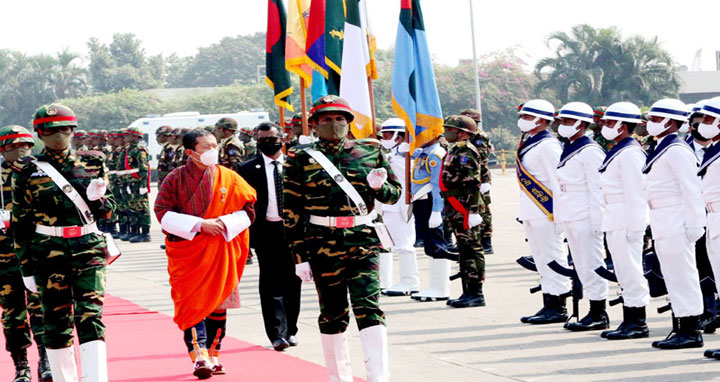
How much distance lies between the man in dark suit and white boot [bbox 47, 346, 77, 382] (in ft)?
8.20

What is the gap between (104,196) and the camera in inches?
303

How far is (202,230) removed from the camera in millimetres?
8453

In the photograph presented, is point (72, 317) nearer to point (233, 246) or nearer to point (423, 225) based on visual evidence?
point (233, 246)

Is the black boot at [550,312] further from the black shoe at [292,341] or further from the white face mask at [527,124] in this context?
the black shoe at [292,341]

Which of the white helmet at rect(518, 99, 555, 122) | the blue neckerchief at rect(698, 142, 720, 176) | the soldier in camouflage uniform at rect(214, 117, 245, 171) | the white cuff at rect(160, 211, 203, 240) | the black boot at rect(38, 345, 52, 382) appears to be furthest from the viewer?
the soldier in camouflage uniform at rect(214, 117, 245, 171)

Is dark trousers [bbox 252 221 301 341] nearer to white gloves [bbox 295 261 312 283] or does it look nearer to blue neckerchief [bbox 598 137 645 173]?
white gloves [bbox 295 261 312 283]

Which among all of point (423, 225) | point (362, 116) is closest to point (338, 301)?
point (362, 116)

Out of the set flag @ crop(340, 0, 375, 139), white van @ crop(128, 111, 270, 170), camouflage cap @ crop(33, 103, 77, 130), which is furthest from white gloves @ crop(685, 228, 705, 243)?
white van @ crop(128, 111, 270, 170)

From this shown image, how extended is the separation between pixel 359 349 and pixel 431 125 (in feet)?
12.0

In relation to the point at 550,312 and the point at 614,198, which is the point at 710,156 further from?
the point at 550,312

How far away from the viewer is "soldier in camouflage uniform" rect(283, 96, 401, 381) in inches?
299

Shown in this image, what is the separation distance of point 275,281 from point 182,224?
6.13 ft

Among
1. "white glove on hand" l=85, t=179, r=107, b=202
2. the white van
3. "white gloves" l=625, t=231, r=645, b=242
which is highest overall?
the white van

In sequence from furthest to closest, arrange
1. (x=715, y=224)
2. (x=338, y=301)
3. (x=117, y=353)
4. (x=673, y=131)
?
(x=117, y=353), (x=673, y=131), (x=715, y=224), (x=338, y=301)
